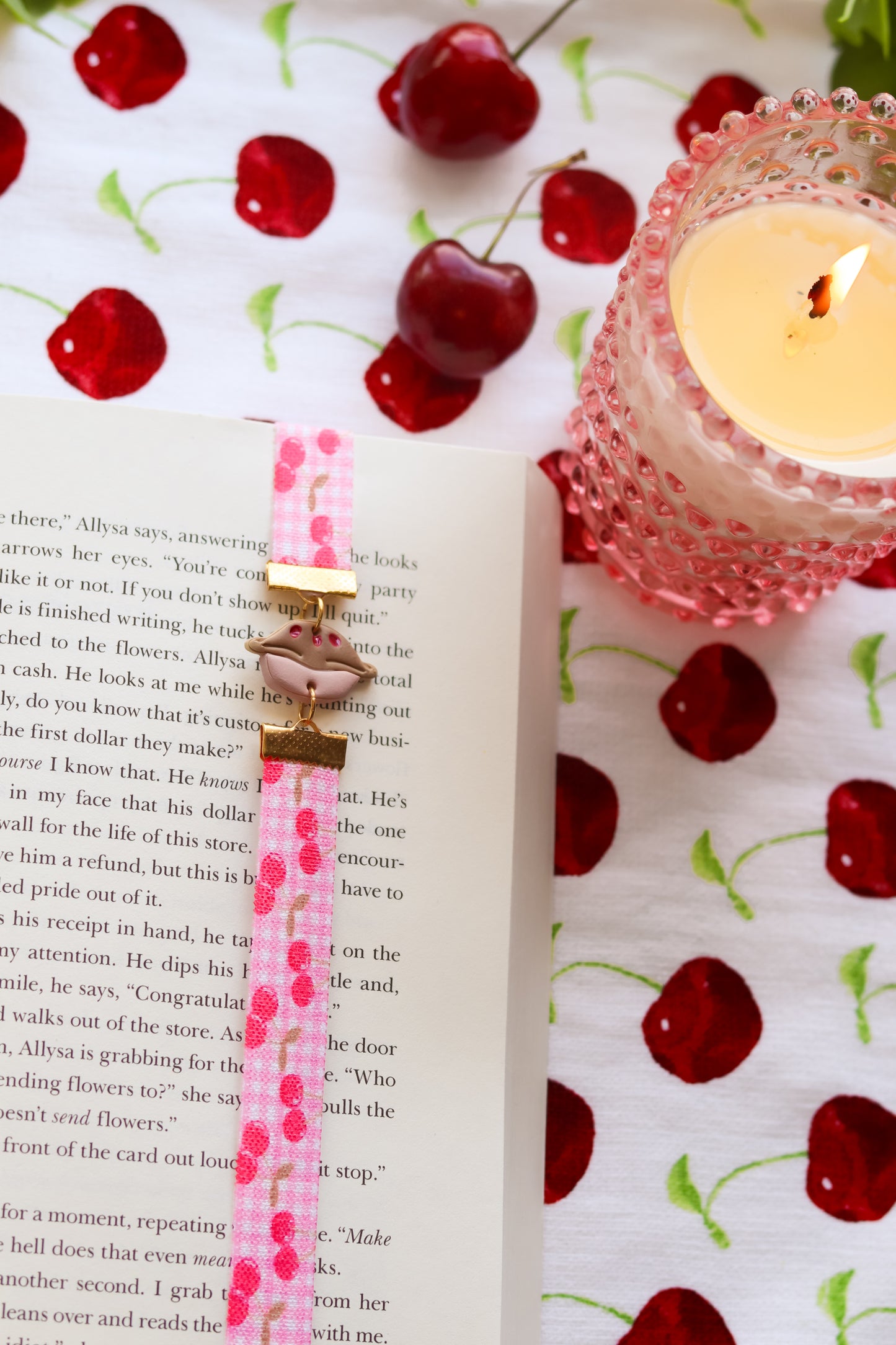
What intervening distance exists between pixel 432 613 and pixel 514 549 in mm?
43

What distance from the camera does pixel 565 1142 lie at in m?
0.45

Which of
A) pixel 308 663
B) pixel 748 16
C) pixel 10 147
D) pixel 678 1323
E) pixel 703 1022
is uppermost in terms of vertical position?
pixel 748 16

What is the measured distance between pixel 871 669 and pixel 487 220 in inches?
10.3

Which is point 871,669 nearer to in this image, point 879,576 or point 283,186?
point 879,576

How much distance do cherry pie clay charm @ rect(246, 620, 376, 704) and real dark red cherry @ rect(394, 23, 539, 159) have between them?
229mm

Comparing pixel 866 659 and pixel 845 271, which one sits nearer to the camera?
pixel 845 271

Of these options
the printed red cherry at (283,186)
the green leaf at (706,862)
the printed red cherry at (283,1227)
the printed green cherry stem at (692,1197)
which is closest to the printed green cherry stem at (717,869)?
the green leaf at (706,862)

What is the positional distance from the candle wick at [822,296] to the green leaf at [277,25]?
27 centimetres

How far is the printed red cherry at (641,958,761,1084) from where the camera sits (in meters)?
0.47

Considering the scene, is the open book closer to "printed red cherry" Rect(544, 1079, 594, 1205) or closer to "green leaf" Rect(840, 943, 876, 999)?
"printed red cherry" Rect(544, 1079, 594, 1205)

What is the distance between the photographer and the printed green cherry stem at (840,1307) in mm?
456

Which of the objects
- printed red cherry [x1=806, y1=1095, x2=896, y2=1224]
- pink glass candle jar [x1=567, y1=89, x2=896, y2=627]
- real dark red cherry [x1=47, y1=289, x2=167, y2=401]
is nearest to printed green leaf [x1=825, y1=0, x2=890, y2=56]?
pink glass candle jar [x1=567, y1=89, x2=896, y2=627]

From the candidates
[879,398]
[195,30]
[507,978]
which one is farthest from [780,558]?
[195,30]

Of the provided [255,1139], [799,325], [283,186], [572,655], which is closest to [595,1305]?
[255,1139]
